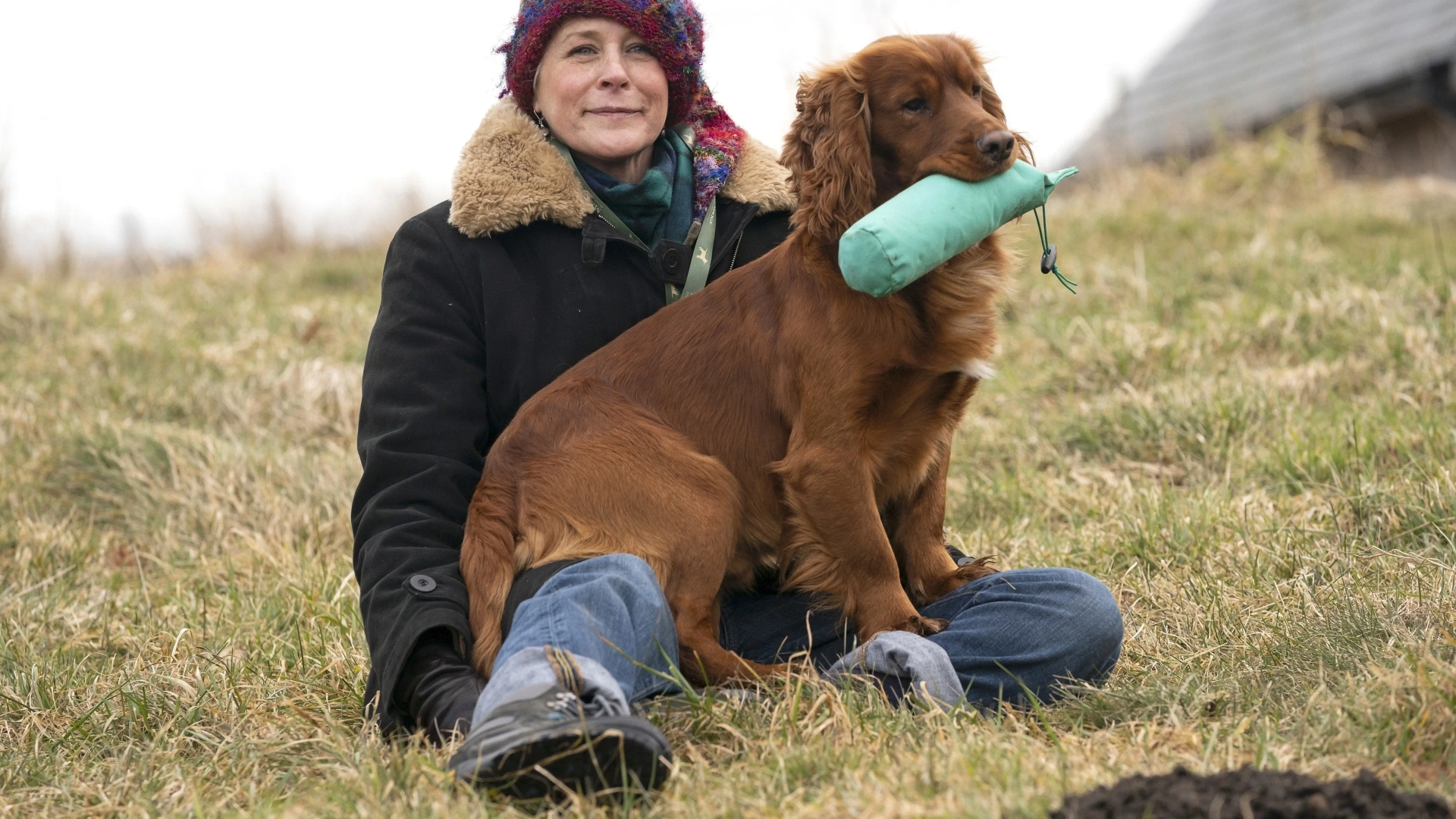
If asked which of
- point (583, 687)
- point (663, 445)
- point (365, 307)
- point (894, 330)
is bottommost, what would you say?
point (365, 307)

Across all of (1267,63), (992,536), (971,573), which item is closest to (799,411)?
(971,573)

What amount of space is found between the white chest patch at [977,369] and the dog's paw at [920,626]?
19.4 inches

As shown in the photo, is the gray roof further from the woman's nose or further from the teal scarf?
the woman's nose

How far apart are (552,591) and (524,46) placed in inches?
53.5

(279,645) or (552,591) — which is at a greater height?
(552,591)

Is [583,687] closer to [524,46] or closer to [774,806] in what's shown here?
[774,806]

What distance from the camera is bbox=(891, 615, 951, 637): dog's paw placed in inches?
95.4

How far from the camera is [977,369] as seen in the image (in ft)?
8.13

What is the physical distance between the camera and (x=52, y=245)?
8.05m

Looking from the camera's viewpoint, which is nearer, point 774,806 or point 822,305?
point 774,806

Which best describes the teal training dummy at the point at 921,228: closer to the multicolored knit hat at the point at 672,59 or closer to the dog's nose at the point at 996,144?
the dog's nose at the point at 996,144

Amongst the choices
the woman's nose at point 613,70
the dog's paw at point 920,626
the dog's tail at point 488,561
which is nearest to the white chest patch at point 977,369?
the dog's paw at point 920,626

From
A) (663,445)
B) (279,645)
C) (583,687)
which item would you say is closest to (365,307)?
(279,645)

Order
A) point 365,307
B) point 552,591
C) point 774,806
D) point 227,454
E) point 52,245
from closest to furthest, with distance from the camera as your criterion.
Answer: point 774,806, point 552,591, point 227,454, point 365,307, point 52,245
